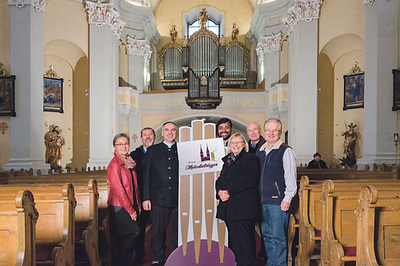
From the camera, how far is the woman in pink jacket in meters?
4.01

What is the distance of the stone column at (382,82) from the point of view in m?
9.42

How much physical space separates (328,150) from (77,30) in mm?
9222

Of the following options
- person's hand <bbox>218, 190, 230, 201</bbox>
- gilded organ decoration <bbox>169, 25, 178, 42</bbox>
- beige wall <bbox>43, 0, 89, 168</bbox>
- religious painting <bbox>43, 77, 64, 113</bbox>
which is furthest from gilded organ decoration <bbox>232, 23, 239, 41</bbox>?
person's hand <bbox>218, 190, 230, 201</bbox>

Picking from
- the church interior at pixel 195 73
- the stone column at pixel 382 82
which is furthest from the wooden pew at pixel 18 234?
the stone column at pixel 382 82

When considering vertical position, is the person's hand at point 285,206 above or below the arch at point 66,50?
below

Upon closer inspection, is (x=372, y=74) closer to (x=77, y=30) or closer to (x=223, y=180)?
(x=223, y=180)

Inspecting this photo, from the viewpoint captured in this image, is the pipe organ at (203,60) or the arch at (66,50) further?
the pipe organ at (203,60)

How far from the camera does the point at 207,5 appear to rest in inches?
754

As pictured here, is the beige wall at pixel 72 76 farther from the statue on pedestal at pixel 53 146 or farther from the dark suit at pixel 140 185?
→ the dark suit at pixel 140 185

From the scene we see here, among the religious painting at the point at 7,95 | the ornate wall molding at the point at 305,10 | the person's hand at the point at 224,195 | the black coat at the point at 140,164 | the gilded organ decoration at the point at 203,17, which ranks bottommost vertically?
the person's hand at the point at 224,195

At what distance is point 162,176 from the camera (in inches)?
179

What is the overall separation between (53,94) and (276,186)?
11.6 meters

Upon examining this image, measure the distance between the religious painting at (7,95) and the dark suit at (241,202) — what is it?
7.49 metres

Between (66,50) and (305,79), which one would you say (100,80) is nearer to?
(66,50)
